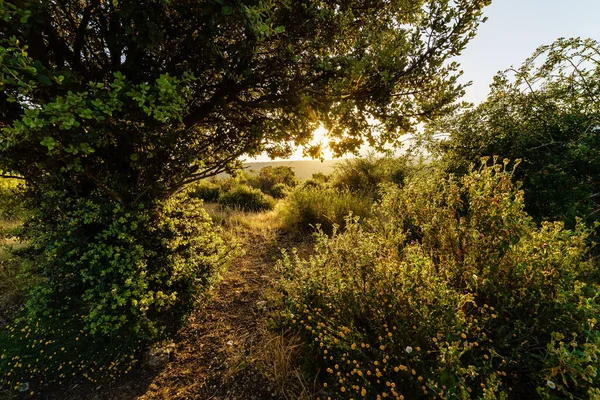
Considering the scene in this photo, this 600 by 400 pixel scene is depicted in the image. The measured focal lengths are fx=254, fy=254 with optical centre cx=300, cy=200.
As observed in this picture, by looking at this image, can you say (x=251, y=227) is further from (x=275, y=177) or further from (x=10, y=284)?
(x=275, y=177)

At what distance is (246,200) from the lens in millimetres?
10570

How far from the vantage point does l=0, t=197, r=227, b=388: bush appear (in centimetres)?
245

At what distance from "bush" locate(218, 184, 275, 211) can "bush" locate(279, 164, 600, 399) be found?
24.0ft

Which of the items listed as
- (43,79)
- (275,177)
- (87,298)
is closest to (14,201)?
(87,298)

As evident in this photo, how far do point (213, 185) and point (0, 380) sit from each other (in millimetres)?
10254

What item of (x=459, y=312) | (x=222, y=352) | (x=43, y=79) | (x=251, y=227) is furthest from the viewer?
(x=251, y=227)

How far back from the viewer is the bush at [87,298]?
2.45 m

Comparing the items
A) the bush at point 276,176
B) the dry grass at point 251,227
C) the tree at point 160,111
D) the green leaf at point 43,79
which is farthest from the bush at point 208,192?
the green leaf at point 43,79

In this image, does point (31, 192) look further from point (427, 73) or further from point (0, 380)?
point (427, 73)

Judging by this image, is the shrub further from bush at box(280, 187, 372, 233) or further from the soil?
the soil

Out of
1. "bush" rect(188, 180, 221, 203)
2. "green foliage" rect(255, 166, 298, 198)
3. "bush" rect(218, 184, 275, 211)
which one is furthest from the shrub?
"bush" rect(188, 180, 221, 203)

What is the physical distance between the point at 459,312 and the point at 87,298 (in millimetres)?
3169

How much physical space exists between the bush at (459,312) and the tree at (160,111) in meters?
1.29

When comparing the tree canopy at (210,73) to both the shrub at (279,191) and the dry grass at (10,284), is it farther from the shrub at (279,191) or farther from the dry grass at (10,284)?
the shrub at (279,191)
